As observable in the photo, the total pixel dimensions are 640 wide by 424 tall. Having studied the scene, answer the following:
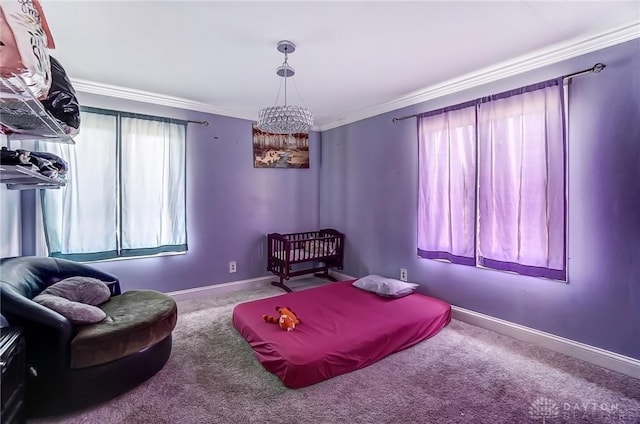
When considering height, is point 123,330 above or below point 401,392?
above

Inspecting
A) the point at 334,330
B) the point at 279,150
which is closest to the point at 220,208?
the point at 279,150

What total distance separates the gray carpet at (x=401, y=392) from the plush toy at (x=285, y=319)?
0.29m

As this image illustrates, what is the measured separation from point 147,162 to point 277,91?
1.61 metres

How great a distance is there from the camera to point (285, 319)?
247 centimetres

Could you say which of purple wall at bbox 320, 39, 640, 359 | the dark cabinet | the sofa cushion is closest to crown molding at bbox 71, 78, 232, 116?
the sofa cushion

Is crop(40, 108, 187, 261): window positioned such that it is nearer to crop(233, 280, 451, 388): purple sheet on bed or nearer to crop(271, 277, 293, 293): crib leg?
crop(271, 277, 293, 293): crib leg

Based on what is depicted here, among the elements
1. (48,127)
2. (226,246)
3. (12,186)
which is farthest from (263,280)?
(48,127)

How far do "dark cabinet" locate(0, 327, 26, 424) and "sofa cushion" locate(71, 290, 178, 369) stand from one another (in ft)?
0.75

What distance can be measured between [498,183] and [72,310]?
3.27 metres

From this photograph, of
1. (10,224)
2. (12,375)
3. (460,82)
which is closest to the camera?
(12,375)

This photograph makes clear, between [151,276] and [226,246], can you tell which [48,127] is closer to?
[151,276]

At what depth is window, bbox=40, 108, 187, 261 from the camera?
9.70 feet

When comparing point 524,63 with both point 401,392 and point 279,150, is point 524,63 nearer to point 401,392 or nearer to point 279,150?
point 401,392

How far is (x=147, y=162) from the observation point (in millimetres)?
3361
